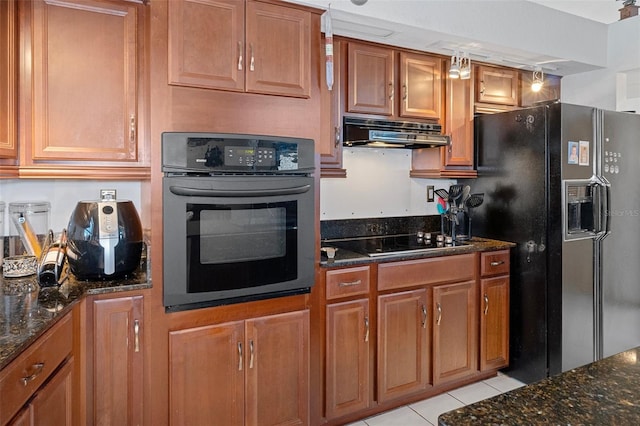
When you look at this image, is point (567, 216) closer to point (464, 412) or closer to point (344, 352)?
point (344, 352)

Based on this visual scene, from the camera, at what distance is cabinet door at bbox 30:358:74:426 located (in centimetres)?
119

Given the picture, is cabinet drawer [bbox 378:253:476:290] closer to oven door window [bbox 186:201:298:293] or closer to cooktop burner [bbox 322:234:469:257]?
cooktop burner [bbox 322:234:469:257]

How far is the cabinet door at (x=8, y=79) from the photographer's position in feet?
5.15

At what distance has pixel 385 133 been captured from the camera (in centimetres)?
238

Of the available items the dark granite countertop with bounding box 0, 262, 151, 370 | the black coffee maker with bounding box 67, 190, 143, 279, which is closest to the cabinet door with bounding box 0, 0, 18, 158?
the black coffee maker with bounding box 67, 190, 143, 279

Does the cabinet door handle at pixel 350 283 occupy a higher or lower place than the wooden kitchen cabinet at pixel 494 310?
higher

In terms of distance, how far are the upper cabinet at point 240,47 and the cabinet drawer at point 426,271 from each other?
1093 mm

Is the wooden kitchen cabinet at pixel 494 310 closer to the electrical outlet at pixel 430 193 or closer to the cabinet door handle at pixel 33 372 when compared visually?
the electrical outlet at pixel 430 193

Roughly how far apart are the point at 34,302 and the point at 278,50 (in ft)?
4.91

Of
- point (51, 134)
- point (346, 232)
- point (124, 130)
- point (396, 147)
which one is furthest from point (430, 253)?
point (51, 134)

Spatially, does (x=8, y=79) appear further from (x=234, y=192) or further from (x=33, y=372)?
(x=33, y=372)

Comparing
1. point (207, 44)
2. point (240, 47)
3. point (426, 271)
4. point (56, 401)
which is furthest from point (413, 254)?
point (56, 401)

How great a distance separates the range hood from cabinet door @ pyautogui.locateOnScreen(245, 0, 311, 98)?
0.51 metres

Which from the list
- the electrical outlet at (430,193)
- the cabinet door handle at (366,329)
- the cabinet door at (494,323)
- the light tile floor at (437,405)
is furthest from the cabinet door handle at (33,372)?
the electrical outlet at (430,193)
